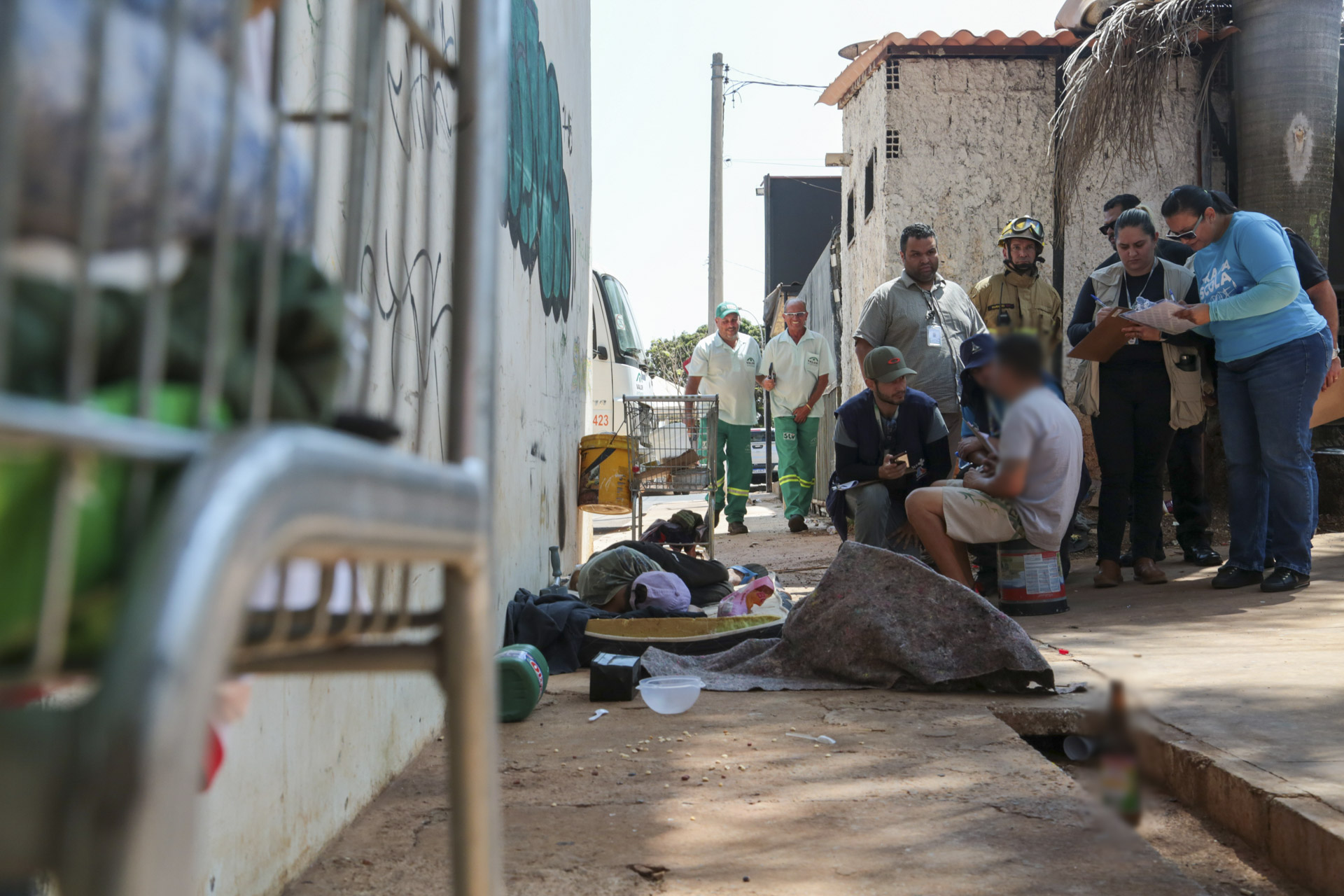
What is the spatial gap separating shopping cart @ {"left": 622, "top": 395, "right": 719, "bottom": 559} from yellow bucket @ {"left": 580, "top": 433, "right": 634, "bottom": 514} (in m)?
0.17

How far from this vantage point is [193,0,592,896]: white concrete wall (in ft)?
5.18

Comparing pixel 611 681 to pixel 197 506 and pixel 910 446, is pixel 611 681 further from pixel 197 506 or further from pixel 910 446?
pixel 197 506

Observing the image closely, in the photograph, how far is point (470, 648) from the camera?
681 mm

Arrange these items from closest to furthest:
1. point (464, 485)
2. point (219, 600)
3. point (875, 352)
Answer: point (219, 600) < point (464, 485) < point (875, 352)

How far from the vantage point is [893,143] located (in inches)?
357

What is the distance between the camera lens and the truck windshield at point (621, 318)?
1071 cm

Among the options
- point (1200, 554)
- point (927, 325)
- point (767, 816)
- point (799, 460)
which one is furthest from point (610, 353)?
point (927, 325)

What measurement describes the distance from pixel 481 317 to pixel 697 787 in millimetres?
1776

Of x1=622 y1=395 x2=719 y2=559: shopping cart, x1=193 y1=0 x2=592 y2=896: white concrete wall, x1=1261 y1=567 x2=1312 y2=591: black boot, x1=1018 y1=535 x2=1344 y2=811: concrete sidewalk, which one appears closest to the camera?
x1=193 y1=0 x2=592 y2=896: white concrete wall

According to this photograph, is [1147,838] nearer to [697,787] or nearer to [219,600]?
[697,787]

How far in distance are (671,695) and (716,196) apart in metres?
15.3

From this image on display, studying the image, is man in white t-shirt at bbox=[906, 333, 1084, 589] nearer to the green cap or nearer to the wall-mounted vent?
the green cap

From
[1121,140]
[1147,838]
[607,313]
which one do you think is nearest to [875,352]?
[1121,140]

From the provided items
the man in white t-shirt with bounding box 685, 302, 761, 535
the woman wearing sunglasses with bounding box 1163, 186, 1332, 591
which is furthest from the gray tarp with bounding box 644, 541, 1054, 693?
the man in white t-shirt with bounding box 685, 302, 761, 535
